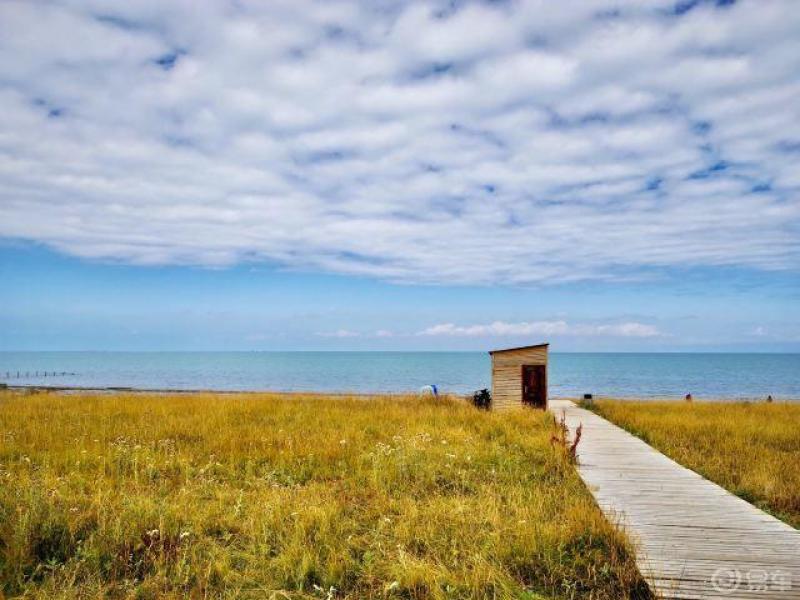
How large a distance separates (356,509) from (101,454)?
5972 millimetres

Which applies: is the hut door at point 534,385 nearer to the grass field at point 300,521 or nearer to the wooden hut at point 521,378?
the wooden hut at point 521,378

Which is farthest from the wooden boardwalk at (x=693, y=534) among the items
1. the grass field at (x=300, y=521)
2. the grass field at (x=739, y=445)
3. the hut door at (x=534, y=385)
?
the hut door at (x=534, y=385)

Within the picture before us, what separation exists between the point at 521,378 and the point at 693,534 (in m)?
14.6

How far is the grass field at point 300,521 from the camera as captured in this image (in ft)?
17.6

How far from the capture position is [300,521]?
6.62m

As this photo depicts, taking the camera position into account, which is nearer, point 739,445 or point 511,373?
point 739,445

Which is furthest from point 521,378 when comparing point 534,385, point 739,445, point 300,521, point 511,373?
point 300,521

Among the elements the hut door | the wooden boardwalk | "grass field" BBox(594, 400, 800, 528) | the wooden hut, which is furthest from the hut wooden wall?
the wooden boardwalk

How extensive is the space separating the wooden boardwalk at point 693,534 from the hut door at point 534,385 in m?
10.2

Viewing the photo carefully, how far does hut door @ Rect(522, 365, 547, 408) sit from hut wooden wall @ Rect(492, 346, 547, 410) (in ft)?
0.54

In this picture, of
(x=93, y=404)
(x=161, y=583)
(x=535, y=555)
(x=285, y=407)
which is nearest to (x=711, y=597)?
(x=535, y=555)

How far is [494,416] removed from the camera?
54.5 ft

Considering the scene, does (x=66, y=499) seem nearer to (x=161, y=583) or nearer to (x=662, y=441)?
(x=161, y=583)

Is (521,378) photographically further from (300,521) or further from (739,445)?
(300,521)
